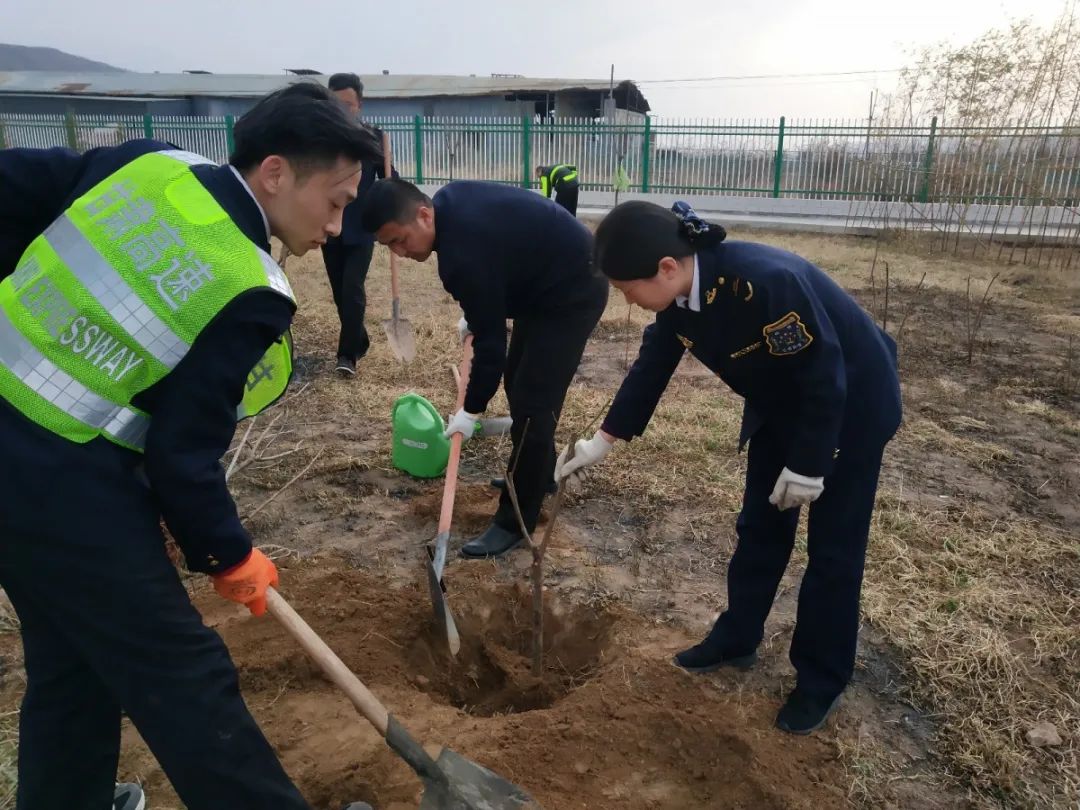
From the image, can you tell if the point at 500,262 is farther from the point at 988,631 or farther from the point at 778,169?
the point at 778,169

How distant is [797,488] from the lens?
2.13m

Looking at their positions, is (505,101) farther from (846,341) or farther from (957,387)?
(846,341)

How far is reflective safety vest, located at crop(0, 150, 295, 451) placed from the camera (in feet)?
4.41

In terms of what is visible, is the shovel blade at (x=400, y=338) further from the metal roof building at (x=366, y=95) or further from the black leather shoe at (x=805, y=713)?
the metal roof building at (x=366, y=95)

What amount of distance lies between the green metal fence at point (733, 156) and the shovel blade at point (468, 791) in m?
14.9

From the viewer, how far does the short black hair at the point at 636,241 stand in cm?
203

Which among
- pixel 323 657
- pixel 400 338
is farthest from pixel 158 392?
pixel 400 338

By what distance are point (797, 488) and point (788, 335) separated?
0.43 meters

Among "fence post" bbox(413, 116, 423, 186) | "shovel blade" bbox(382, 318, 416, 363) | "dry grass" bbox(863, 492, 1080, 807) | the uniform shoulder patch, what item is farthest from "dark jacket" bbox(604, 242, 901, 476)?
"fence post" bbox(413, 116, 423, 186)

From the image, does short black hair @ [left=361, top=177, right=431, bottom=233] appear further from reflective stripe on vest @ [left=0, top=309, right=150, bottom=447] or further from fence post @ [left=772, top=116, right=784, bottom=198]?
fence post @ [left=772, top=116, right=784, bottom=198]

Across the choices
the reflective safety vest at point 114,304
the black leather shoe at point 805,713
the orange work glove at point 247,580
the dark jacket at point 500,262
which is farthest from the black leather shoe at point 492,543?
the reflective safety vest at point 114,304

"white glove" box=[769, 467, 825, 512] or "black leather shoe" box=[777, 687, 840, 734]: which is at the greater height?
"white glove" box=[769, 467, 825, 512]

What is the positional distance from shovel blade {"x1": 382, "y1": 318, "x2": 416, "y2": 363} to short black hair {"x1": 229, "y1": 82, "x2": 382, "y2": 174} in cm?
419

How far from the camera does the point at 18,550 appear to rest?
4.59 feet
